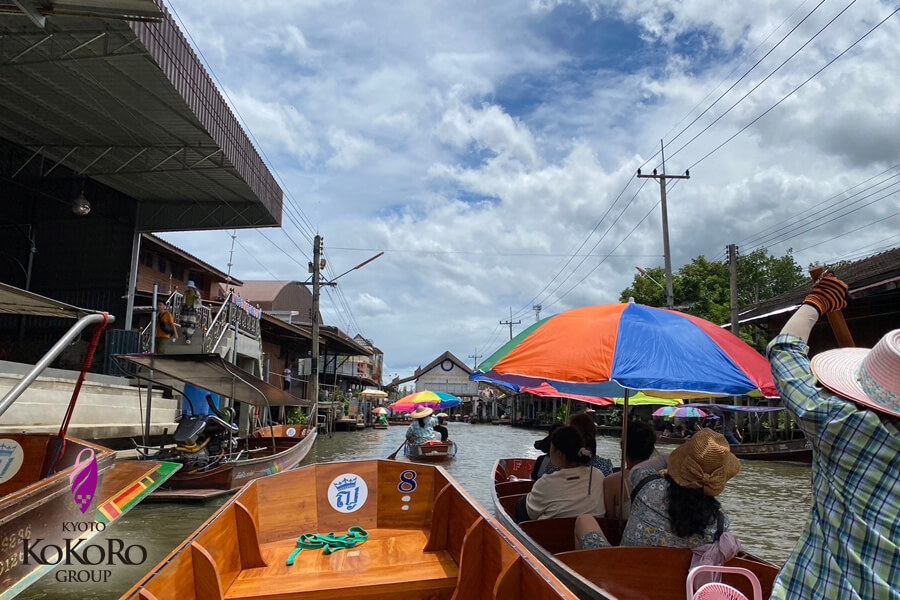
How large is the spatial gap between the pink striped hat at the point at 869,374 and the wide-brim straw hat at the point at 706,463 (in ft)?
4.92

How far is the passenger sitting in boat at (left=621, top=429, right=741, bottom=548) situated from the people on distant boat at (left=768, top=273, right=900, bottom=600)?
152 cm

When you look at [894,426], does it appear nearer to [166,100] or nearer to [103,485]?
[103,485]

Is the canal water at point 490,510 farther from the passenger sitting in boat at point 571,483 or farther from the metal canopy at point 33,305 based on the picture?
the passenger sitting in boat at point 571,483

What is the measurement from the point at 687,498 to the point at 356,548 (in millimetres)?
2443

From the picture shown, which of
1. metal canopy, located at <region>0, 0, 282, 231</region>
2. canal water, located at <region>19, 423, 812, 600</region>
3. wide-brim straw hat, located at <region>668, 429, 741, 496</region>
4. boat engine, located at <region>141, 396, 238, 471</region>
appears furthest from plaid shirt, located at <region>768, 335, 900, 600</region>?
boat engine, located at <region>141, 396, 238, 471</region>

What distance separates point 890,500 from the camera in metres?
1.60

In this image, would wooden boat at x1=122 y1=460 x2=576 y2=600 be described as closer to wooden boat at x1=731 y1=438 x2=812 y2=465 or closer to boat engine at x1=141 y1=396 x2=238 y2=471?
boat engine at x1=141 y1=396 x2=238 y2=471

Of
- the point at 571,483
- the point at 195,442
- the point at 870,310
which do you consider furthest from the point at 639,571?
the point at 870,310

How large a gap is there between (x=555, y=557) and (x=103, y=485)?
391 centimetres

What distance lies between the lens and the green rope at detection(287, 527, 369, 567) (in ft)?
14.6

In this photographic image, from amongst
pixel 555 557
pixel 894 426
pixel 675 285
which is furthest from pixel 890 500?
pixel 675 285

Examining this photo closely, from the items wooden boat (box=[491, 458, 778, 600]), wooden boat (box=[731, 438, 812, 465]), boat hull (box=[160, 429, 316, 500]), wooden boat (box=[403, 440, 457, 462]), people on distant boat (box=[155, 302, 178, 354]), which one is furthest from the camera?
wooden boat (box=[731, 438, 812, 465])

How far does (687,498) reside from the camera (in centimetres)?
348

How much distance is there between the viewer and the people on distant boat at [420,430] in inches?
698
